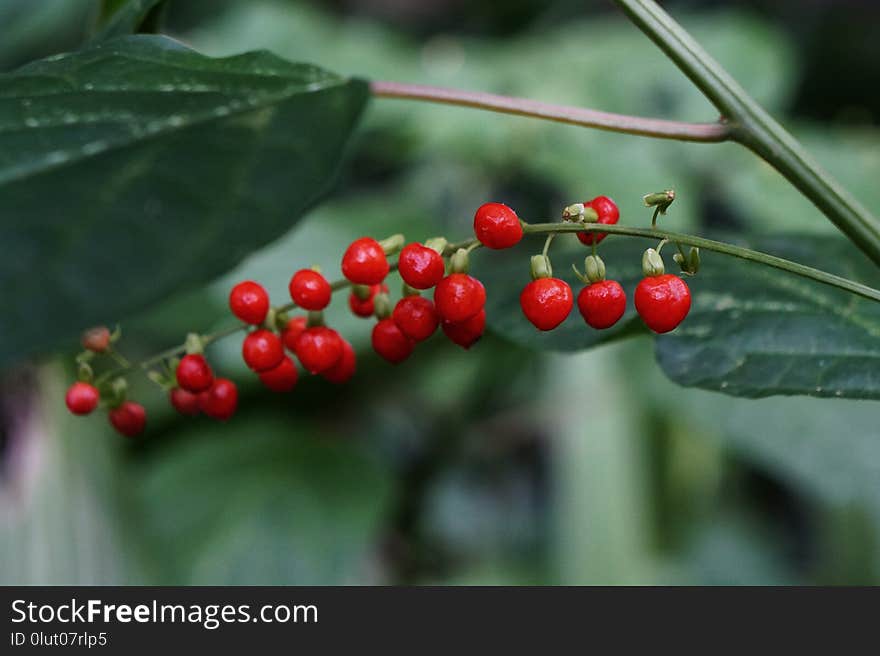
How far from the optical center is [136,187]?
0.40 meters

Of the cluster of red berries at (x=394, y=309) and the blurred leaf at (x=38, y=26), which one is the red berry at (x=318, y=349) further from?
the blurred leaf at (x=38, y=26)

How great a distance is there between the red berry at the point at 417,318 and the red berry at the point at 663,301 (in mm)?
123

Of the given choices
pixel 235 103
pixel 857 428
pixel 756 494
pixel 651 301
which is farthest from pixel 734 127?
pixel 756 494

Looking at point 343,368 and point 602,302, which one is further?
point 343,368

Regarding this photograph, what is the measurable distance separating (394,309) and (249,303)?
10cm

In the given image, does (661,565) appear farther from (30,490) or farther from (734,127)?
(734,127)

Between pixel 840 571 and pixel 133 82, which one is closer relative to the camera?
pixel 133 82

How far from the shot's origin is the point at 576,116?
0.52 m

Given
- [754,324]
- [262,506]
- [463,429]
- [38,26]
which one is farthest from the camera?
[38,26]

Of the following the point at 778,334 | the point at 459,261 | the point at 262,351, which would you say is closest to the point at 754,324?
the point at 778,334

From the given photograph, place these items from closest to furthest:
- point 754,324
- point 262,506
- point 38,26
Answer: point 754,324 → point 262,506 → point 38,26

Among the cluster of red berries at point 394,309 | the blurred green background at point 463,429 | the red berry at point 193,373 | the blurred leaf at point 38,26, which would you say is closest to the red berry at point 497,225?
the cluster of red berries at point 394,309

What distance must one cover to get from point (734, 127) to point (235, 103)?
0.92 feet

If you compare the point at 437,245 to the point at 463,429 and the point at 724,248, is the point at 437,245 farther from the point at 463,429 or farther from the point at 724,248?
the point at 463,429
